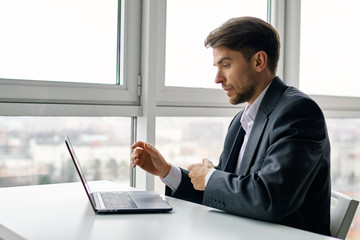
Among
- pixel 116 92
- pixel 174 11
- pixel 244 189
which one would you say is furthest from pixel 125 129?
pixel 244 189

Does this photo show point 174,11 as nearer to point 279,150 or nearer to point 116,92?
point 116,92

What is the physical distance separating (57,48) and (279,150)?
119cm

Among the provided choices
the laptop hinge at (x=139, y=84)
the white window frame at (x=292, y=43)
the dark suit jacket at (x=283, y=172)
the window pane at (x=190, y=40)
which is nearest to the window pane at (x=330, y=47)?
the white window frame at (x=292, y=43)

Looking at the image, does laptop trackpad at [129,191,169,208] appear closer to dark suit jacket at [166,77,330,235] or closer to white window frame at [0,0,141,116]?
dark suit jacket at [166,77,330,235]

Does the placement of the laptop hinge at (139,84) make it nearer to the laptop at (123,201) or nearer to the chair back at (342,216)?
the laptop at (123,201)

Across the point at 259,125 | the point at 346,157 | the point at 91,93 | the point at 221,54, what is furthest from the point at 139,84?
the point at 346,157

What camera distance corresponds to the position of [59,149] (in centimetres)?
214

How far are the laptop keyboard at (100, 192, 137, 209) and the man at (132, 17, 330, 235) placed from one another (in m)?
0.17

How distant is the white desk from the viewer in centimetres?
116

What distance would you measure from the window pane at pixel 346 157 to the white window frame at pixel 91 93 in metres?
1.54

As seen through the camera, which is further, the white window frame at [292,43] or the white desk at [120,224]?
the white window frame at [292,43]


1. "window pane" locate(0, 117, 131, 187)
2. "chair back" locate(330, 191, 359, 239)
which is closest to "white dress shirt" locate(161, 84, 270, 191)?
"chair back" locate(330, 191, 359, 239)

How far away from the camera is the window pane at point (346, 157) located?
127 inches

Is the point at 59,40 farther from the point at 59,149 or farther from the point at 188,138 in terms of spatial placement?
the point at 188,138
